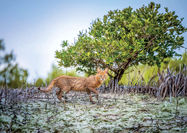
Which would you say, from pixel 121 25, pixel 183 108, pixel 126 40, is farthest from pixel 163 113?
pixel 121 25

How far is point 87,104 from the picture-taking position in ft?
14.0

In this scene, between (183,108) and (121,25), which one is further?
(121,25)

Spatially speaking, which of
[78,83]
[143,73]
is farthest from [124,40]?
[143,73]

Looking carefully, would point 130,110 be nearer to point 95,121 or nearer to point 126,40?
point 95,121

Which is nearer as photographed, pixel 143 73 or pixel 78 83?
pixel 78 83

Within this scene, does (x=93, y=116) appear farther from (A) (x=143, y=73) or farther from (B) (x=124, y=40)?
(A) (x=143, y=73)

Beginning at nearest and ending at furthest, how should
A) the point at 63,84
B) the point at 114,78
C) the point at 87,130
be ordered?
Answer: the point at 87,130, the point at 63,84, the point at 114,78

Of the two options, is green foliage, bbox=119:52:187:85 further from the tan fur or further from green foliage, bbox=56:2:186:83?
the tan fur

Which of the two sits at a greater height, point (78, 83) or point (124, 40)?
point (124, 40)

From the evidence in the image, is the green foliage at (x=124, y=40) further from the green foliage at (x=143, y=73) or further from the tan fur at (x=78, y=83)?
the tan fur at (x=78, y=83)

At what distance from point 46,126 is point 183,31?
4.82 metres

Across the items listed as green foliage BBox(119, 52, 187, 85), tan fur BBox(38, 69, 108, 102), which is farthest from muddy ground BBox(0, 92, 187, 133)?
green foliage BBox(119, 52, 187, 85)

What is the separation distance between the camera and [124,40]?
17.8 feet

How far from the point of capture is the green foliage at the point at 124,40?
5.30 metres
